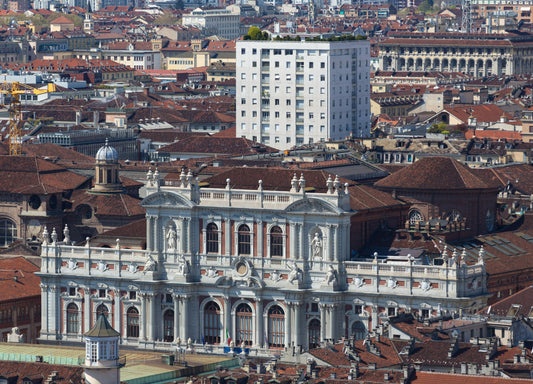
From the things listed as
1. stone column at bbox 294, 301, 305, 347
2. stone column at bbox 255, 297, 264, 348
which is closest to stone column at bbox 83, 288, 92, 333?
stone column at bbox 255, 297, 264, 348

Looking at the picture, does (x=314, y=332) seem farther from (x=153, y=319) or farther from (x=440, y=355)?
(x=440, y=355)

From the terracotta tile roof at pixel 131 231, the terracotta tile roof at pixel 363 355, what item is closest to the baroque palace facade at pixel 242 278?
the terracotta tile roof at pixel 131 231

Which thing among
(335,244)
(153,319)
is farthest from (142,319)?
(335,244)

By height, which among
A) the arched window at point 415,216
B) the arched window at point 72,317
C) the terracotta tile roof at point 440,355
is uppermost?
the terracotta tile roof at point 440,355

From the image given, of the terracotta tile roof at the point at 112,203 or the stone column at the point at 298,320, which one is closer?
the stone column at the point at 298,320

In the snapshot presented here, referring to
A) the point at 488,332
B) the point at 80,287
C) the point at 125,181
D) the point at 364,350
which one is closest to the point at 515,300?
the point at 488,332

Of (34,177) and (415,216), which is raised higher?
(415,216)

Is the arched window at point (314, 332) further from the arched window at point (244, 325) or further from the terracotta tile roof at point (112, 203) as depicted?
the terracotta tile roof at point (112, 203)

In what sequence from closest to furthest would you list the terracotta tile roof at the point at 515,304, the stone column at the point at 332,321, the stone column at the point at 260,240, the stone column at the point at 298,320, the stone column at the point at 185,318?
the terracotta tile roof at the point at 515,304 < the stone column at the point at 332,321 < the stone column at the point at 298,320 < the stone column at the point at 260,240 < the stone column at the point at 185,318
